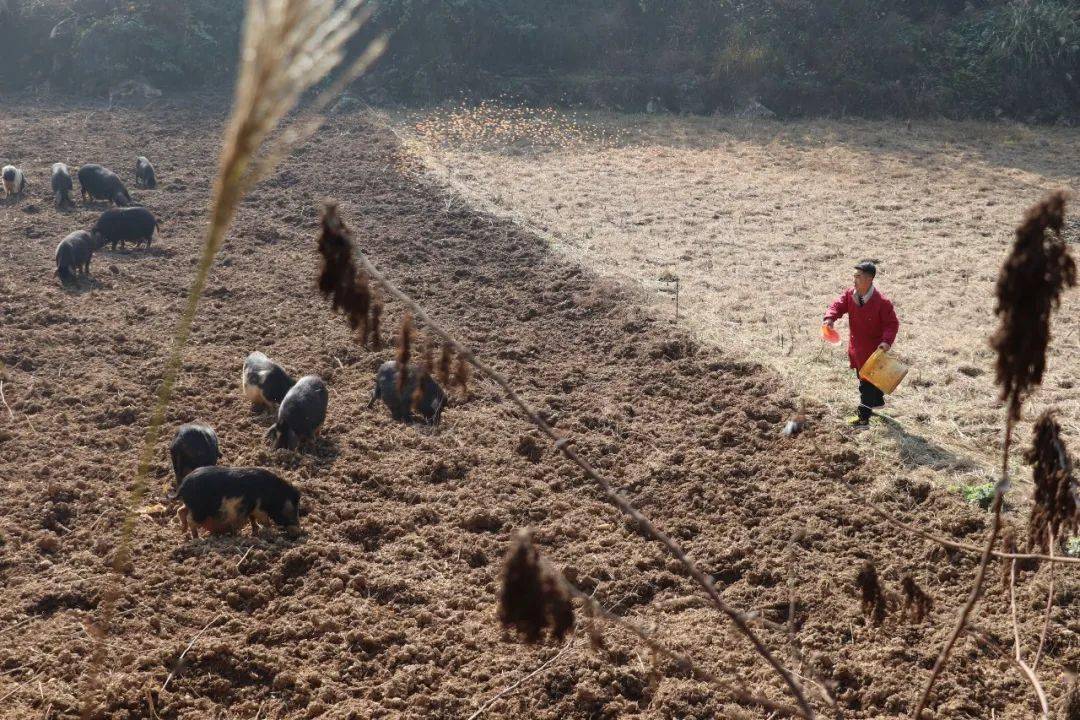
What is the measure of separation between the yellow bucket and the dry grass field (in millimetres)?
376

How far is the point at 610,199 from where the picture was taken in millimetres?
12992

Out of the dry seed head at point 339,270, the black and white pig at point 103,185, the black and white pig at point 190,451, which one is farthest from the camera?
the black and white pig at point 103,185

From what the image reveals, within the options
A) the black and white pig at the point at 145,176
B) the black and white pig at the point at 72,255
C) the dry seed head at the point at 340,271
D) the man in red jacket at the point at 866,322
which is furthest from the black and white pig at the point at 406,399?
the black and white pig at the point at 145,176

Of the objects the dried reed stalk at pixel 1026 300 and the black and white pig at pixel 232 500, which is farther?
the black and white pig at pixel 232 500

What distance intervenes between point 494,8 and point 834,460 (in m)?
16.4

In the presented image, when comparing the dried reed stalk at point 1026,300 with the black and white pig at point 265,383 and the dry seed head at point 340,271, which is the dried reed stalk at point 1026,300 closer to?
the dry seed head at point 340,271

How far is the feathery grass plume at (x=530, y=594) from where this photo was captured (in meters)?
1.62

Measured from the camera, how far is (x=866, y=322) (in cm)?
704

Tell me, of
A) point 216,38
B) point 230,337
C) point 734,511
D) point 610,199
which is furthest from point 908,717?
point 216,38

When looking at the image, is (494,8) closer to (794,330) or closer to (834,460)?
(794,330)

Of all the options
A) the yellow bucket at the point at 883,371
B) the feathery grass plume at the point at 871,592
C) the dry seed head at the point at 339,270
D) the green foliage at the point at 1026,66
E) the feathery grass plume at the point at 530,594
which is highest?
the green foliage at the point at 1026,66

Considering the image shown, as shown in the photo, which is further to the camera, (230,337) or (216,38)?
(216,38)

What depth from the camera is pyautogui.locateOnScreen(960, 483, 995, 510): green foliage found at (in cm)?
596

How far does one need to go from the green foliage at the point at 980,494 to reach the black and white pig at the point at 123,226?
29.8 feet
